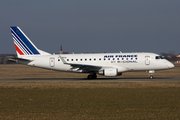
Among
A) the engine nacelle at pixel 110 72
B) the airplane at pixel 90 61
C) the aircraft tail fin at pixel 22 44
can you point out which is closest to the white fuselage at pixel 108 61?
the airplane at pixel 90 61

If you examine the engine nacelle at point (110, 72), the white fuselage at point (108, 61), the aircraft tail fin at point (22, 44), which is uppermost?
the aircraft tail fin at point (22, 44)

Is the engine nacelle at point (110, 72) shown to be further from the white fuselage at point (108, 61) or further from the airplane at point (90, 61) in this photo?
the white fuselage at point (108, 61)

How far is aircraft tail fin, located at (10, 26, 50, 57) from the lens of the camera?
4134 centimetres

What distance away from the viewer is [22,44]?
41.5m

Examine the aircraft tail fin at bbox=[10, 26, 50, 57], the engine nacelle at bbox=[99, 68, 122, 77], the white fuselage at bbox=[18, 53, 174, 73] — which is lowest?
the engine nacelle at bbox=[99, 68, 122, 77]

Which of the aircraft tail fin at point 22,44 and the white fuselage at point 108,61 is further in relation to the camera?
the aircraft tail fin at point 22,44

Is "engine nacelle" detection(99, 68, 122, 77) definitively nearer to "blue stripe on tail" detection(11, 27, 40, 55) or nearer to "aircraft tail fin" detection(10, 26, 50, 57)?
"aircraft tail fin" detection(10, 26, 50, 57)

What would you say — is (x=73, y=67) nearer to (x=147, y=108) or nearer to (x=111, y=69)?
(x=111, y=69)

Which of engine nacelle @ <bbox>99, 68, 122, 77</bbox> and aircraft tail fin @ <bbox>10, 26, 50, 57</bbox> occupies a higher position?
aircraft tail fin @ <bbox>10, 26, 50, 57</bbox>

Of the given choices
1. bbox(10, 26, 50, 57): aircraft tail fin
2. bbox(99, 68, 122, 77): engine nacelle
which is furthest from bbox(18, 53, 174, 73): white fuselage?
bbox(99, 68, 122, 77): engine nacelle

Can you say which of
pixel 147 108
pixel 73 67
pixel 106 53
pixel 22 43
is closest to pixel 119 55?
pixel 106 53

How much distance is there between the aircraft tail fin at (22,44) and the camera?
4134cm

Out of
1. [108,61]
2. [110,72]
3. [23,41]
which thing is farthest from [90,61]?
[23,41]

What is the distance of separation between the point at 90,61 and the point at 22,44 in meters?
11.3
